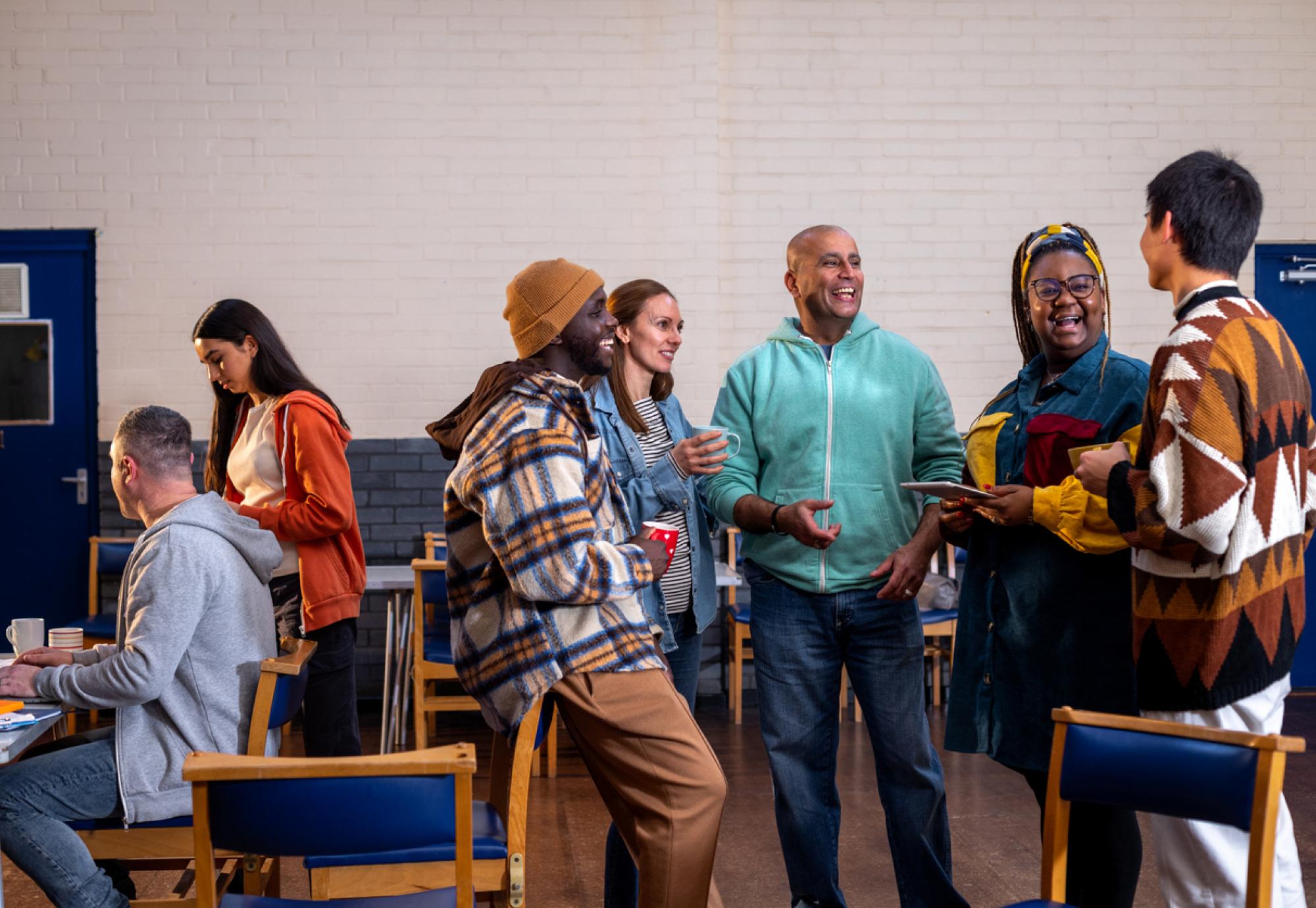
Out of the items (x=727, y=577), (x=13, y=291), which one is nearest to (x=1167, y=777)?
(x=727, y=577)

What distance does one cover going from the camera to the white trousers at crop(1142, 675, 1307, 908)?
5.93ft

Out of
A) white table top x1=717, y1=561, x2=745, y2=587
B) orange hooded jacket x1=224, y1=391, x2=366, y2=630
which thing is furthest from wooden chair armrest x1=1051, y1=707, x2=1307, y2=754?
white table top x1=717, y1=561, x2=745, y2=587

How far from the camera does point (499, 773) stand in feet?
7.50

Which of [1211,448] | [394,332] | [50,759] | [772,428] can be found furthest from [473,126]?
[1211,448]

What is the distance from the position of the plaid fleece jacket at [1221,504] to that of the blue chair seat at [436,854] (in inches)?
46.2

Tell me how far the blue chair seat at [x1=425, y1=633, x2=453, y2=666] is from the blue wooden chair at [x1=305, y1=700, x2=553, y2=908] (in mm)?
2210

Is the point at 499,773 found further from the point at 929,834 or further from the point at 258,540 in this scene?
the point at 929,834

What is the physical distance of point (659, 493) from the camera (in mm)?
2604

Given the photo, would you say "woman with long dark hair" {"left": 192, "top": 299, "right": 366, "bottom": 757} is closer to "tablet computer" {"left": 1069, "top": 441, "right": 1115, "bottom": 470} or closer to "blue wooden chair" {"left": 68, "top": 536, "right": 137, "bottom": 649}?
"tablet computer" {"left": 1069, "top": 441, "right": 1115, "bottom": 470}

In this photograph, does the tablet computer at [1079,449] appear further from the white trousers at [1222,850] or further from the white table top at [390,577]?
the white table top at [390,577]

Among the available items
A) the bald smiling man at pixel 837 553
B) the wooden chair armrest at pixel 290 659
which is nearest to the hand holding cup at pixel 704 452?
the bald smiling man at pixel 837 553

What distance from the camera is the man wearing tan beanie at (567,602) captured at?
1988 mm

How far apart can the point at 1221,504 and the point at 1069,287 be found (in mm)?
666

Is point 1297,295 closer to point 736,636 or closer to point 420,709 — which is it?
point 736,636
